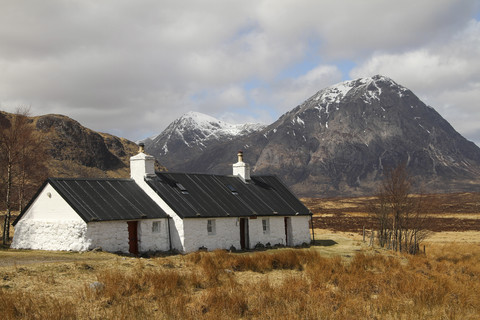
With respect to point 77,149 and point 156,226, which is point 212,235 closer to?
point 156,226

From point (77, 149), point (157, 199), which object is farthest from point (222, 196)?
point (77, 149)

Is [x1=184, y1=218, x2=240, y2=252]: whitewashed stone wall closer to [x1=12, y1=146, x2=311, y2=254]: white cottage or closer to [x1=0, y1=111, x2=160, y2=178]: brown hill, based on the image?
[x1=12, y1=146, x2=311, y2=254]: white cottage

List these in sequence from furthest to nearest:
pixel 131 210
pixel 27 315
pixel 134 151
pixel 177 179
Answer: pixel 134 151
pixel 177 179
pixel 131 210
pixel 27 315

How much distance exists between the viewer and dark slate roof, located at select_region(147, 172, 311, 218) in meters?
31.4

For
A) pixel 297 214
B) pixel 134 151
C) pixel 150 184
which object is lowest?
pixel 297 214

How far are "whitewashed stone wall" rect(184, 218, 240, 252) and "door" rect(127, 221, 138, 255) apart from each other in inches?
109

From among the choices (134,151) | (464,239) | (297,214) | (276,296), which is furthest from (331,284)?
(134,151)

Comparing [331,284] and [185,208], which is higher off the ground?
[185,208]

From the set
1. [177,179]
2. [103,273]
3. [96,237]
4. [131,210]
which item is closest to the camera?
[103,273]

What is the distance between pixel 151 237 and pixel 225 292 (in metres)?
14.6

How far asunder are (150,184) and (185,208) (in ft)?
8.67

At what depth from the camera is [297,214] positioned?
37.6 m

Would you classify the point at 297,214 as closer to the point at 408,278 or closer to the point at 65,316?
the point at 408,278

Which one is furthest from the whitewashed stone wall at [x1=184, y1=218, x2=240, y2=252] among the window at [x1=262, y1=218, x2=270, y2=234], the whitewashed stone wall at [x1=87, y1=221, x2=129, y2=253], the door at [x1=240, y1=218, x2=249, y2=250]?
the whitewashed stone wall at [x1=87, y1=221, x2=129, y2=253]
